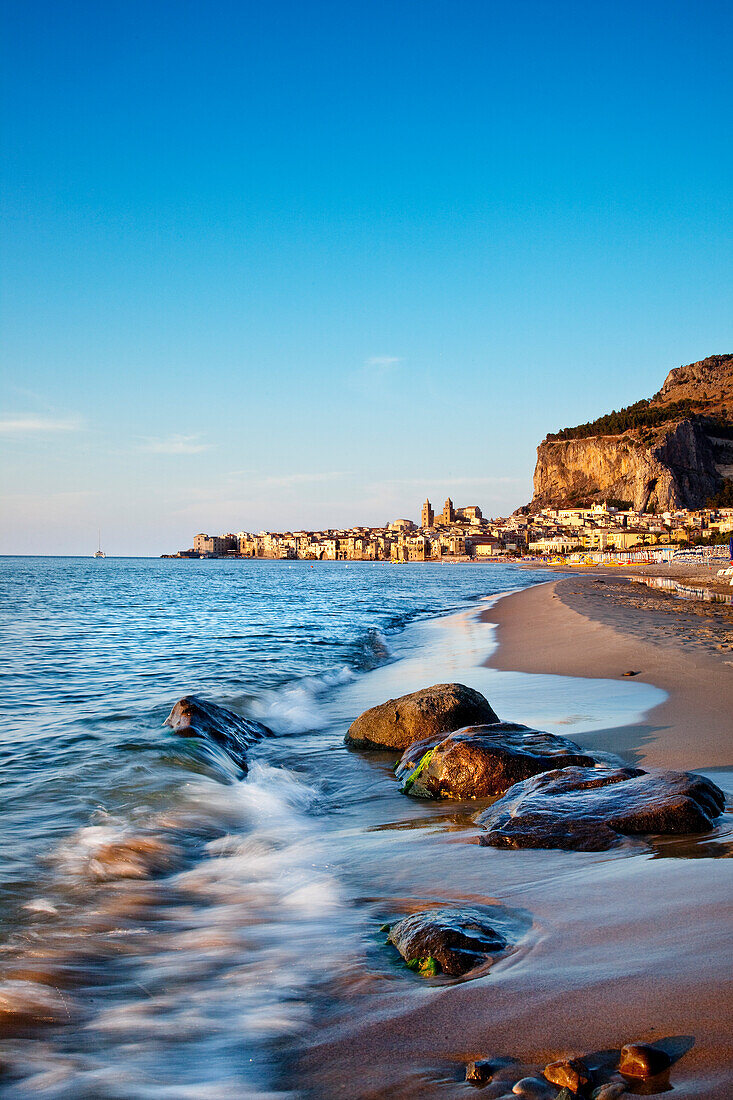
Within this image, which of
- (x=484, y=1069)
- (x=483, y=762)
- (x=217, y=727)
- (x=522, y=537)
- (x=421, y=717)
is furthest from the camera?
(x=522, y=537)

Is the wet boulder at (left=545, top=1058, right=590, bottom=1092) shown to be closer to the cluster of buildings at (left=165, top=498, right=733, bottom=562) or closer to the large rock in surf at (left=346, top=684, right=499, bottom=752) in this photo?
the large rock in surf at (left=346, top=684, right=499, bottom=752)

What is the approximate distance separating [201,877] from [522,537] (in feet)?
468

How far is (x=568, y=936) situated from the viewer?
271cm

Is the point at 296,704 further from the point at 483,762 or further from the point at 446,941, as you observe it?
the point at 446,941

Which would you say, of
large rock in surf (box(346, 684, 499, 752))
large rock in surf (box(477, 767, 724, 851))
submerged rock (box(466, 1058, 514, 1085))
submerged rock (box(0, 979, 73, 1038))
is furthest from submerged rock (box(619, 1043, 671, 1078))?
large rock in surf (box(346, 684, 499, 752))

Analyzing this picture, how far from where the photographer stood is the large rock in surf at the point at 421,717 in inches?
276

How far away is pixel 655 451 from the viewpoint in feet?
429

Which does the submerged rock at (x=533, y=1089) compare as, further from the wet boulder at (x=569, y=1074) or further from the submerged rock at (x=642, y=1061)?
the submerged rock at (x=642, y=1061)

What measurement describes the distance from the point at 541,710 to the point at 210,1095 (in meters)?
6.51

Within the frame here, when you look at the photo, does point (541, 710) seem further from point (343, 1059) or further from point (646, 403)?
point (646, 403)

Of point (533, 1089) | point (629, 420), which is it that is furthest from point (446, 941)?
point (629, 420)

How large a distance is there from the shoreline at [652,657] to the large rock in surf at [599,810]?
1.50 meters

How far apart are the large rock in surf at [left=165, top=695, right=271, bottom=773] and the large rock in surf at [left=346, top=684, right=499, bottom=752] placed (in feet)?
4.30

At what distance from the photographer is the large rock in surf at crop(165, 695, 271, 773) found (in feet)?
24.6
